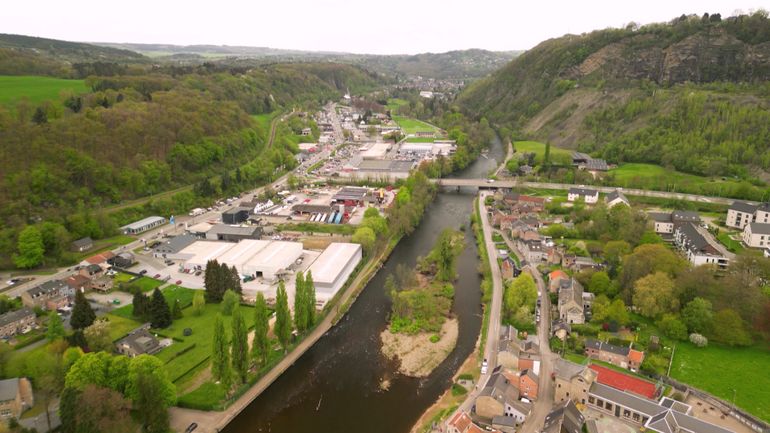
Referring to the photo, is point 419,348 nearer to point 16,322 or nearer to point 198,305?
point 198,305

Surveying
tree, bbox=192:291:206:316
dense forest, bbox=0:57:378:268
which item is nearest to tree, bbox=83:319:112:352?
tree, bbox=192:291:206:316

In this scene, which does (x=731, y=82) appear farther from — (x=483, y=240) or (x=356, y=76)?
(x=356, y=76)

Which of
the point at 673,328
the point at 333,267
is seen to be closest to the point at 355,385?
the point at 333,267

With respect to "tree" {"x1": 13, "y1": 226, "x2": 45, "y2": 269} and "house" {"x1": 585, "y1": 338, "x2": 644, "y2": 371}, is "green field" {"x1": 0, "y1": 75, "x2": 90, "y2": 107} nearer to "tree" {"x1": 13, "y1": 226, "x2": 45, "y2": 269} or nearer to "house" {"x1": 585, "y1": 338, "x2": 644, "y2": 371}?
"tree" {"x1": 13, "y1": 226, "x2": 45, "y2": 269}

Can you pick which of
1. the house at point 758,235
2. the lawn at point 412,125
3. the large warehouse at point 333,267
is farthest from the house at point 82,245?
the lawn at point 412,125

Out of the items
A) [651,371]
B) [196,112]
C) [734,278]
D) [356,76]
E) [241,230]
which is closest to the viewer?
[651,371]

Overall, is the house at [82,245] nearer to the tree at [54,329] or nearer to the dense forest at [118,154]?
the dense forest at [118,154]

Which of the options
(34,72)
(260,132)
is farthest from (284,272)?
(34,72)
